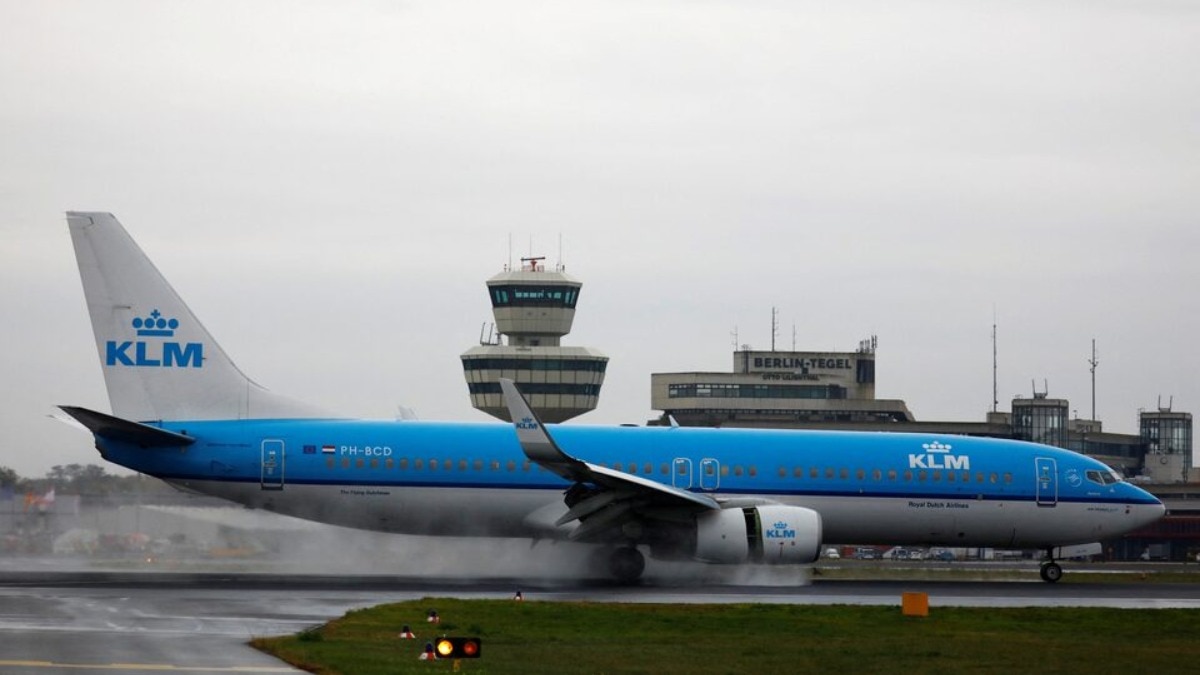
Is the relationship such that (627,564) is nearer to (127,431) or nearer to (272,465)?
(272,465)

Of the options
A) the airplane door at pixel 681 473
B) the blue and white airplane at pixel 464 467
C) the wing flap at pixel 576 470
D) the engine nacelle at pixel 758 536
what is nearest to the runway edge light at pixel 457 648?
the wing flap at pixel 576 470

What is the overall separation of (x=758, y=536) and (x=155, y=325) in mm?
12936

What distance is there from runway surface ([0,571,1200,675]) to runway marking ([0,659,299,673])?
0.03 feet

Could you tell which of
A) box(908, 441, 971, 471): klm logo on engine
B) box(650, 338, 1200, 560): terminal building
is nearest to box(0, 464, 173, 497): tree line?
box(908, 441, 971, 471): klm logo on engine

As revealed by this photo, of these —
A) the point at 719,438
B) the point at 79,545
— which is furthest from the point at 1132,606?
the point at 79,545

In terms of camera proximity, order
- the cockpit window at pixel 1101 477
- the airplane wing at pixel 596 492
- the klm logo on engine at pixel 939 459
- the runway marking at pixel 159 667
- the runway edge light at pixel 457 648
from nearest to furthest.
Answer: the runway marking at pixel 159 667
the runway edge light at pixel 457 648
the airplane wing at pixel 596 492
the klm logo on engine at pixel 939 459
the cockpit window at pixel 1101 477

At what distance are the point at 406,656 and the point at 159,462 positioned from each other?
1538cm

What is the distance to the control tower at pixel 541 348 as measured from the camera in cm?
9644

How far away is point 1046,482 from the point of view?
3659cm

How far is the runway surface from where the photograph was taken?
1862cm

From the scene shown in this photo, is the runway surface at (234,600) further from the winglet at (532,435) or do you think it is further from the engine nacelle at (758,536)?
the winglet at (532,435)

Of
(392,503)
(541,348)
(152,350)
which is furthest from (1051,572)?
(541,348)

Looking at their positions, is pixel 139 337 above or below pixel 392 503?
above

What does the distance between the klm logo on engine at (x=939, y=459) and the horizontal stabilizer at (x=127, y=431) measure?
15.3 metres
